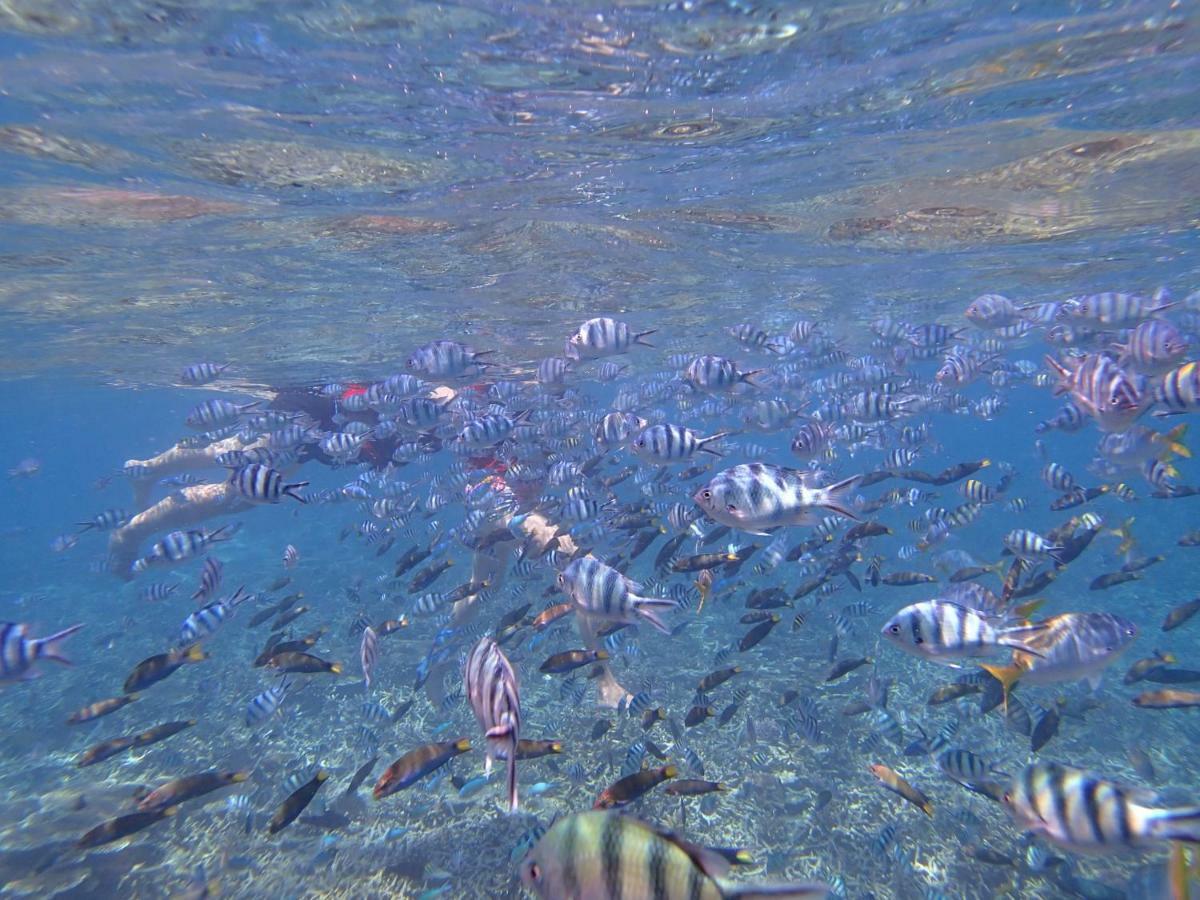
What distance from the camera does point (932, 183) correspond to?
15141mm

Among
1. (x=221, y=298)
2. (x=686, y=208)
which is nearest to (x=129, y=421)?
(x=221, y=298)

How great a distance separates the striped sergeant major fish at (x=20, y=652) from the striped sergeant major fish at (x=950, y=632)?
778 cm

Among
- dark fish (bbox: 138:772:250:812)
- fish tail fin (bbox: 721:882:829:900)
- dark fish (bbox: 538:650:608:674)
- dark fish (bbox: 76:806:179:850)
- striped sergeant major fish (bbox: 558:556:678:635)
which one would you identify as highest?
striped sergeant major fish (bbox: 558:556:678:635)

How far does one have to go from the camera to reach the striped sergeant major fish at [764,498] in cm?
530

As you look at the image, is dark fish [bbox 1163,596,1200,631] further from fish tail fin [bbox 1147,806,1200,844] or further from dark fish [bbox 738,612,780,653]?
fish tail fin [bbox 1147,806,1200,844]

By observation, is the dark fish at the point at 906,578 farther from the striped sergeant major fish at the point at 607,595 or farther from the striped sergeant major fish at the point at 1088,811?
the striped sergeant major fish at the point at 607,595

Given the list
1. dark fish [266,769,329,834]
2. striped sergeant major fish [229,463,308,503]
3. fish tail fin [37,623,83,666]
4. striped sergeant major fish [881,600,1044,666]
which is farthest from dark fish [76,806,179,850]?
striped sergeant major fish [881,600,1044,666]

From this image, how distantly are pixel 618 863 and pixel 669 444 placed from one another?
16.3ft

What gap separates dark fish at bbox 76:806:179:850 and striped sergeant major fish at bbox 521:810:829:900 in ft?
14.8

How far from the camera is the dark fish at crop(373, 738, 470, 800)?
15.3 ft

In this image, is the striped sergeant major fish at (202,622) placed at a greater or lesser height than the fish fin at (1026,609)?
greater

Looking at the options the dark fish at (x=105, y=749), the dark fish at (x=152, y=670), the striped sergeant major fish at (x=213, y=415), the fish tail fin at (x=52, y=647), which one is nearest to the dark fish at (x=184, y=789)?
the dark fish at (x=152, y=670)

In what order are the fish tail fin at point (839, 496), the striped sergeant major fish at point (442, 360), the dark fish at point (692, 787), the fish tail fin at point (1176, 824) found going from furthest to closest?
the striped sergeant major fish at point (442, 360) → the dark fish at point (692, 787) → the fish tail fin at point (839, 496) → the fish tail fin at point (1176, 824)

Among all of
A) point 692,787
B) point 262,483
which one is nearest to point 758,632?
point 692,787
